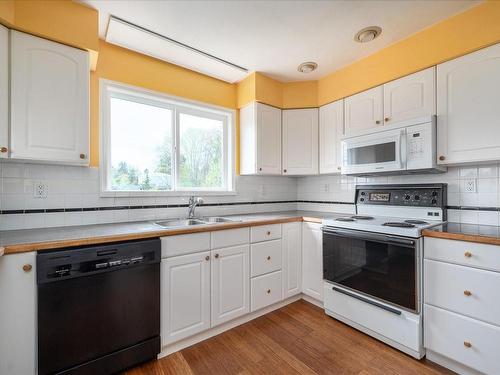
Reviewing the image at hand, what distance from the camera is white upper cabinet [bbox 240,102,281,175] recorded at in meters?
2.67

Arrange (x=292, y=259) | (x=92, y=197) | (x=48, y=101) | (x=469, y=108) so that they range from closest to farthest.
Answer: (x=48, y=101)
(x=469, y=108)
(x=92, y=197)
(x=292, y=259)

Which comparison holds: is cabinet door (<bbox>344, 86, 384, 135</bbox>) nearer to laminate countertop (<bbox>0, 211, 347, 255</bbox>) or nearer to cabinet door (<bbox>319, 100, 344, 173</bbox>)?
cabinet door (<bbox>319, 100, 344, 173</bbox>)

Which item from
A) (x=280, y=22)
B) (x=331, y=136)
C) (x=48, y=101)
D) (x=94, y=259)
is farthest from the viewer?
(x=331, y=136)

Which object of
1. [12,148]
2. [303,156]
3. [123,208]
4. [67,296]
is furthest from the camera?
[303,156]

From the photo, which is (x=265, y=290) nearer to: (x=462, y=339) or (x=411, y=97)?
(x=462, y=339)

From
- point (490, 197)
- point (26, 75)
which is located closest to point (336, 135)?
point (490, 197)

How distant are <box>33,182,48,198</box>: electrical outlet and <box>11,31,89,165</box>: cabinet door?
Result: 317 mm

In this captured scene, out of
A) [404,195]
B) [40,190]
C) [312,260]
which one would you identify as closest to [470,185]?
[404,195]

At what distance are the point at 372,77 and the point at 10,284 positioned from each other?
9.99 ft

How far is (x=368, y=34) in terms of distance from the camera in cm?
197

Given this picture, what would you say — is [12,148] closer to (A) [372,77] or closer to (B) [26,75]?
(B) [26,75]

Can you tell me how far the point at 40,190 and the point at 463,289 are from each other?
116 inches

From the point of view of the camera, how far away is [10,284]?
4.09 ft

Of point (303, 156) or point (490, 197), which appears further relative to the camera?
point (303, 156)
